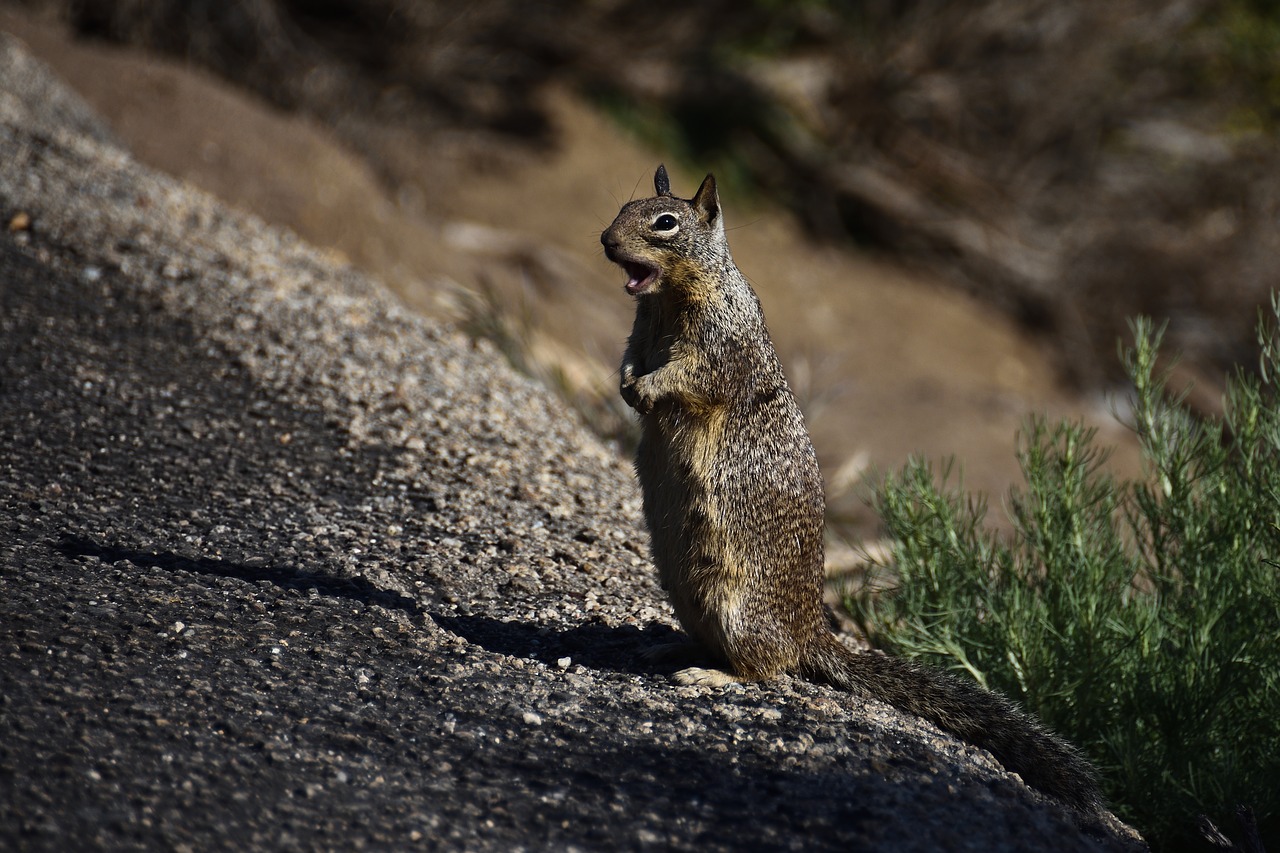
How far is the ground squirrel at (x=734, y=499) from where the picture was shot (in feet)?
12.1

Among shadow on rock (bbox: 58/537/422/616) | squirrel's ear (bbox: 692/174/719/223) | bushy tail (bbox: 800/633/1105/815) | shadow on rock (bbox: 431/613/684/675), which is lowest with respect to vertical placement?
bushy tail (bbox: 800/633/1105/815)

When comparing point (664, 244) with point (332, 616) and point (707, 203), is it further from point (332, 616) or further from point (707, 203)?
point (332, 616)

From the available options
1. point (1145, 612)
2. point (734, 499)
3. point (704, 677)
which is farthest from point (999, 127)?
point (704, 677)

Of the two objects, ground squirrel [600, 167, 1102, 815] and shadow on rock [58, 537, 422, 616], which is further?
shadow on rock [58, 537, 422, 616]

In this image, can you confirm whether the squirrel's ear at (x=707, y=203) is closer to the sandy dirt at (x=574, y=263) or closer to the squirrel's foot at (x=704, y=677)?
the sandy dirt at (x=574, y=263)

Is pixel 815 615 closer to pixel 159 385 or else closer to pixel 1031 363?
pixel 159 385

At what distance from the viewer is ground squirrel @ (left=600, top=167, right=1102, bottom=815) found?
3.69 meters

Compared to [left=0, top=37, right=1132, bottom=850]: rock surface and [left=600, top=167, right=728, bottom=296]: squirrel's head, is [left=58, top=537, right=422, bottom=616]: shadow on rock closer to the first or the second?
[left=0, top=37, right=1132, bottom=850]: rock surface

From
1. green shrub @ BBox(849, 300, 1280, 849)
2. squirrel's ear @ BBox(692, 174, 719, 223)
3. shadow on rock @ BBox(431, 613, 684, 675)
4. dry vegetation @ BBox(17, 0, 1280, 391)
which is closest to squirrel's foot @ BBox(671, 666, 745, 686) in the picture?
shadow on rock @ BBox(431, 613, 684, 675)

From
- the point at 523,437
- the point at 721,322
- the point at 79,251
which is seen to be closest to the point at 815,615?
the point at 721,322

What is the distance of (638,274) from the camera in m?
3.90

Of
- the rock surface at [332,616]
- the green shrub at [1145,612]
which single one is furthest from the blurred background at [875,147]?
the green shrub at [1145,612]

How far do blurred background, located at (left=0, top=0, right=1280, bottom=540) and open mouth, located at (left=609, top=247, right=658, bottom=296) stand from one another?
695 centimetres

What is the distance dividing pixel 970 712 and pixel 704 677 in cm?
83
